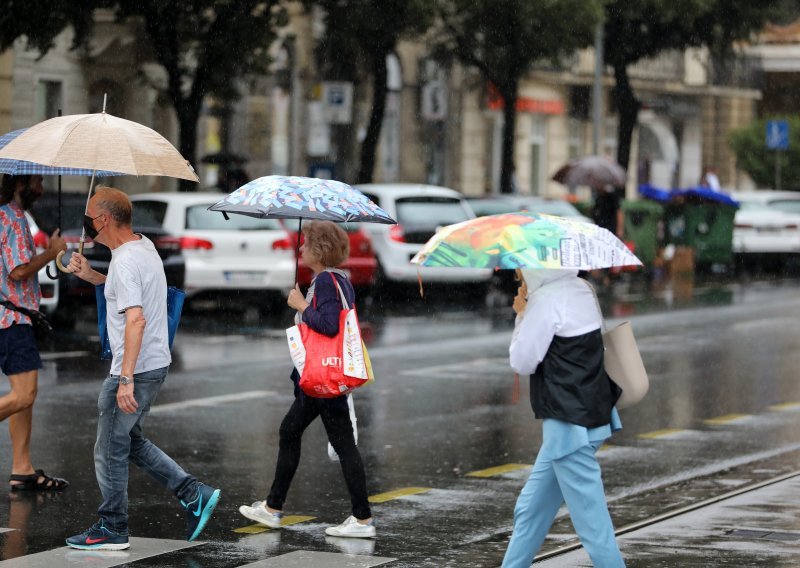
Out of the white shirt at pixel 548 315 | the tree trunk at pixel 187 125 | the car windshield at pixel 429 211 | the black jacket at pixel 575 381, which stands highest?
the tree trunk at pixel 187 125

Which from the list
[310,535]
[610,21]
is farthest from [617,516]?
[610,21]

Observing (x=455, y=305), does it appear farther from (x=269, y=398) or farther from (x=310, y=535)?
(x=310, y=535)

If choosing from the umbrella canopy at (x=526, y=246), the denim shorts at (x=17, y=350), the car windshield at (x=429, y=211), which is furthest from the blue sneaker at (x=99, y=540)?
the car windshield at (x=429, y=211)

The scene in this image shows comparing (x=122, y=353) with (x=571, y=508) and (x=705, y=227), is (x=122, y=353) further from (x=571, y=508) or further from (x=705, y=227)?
(x=705, y=227)

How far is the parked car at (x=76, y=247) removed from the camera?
19.7 meters

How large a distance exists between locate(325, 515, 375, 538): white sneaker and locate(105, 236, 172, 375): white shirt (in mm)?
1176

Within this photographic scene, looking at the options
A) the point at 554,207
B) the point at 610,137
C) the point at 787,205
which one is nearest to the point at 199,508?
the point at 554,207

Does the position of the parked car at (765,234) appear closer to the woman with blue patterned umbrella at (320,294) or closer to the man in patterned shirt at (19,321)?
the man in patterned shirt at (19,321)

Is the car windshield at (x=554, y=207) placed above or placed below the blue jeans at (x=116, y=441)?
above

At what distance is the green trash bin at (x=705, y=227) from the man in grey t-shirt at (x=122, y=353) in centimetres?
2559

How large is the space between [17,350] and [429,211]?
1530 cm

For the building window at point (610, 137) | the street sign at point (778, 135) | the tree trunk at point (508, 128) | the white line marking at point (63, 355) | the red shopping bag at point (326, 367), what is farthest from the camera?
the building window at point (610, 137)

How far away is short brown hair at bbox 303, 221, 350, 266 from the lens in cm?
868

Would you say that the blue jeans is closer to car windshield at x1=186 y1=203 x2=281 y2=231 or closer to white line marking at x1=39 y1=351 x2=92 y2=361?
white line marking at x1=39 y1=351 x2=92 y2=361
